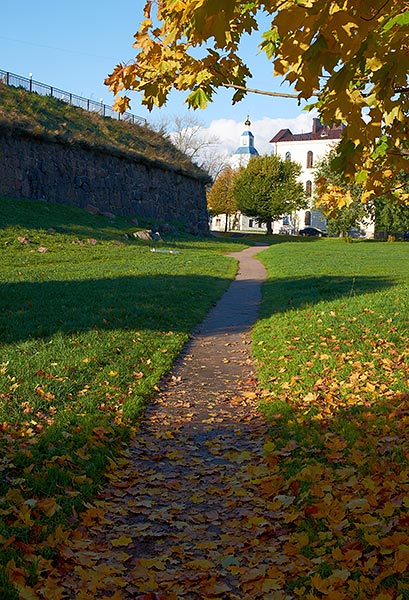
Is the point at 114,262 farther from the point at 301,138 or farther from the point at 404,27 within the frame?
the point at 301,138

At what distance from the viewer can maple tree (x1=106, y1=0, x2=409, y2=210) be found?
110 inches

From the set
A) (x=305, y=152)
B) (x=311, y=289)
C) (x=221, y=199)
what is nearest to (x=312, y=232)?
(x=221, y=199)

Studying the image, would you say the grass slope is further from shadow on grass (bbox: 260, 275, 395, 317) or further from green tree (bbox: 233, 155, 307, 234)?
shadow on grass (bbox: 260, 275, 395, 317)

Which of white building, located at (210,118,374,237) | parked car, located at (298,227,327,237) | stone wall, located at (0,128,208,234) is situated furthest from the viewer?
white building, located at (210,118,374,237)

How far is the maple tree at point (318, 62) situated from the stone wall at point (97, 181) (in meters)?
26.3

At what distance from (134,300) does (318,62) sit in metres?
9.90

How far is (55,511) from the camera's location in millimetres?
4074

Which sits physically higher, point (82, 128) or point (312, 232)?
point (82, 128)

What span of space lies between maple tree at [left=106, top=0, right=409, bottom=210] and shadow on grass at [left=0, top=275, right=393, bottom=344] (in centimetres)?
494

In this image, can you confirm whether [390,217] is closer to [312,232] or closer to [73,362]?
[312,232]

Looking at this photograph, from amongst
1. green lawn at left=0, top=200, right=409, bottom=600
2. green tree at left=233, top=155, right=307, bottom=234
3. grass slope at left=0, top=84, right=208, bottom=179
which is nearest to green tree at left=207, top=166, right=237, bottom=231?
green tree at left=233, top=155, right=307, bottom=234

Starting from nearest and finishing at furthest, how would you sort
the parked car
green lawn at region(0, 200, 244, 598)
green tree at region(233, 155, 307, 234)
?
green lawn at region(0, 200, 244, 598) → green tree at region(233, 155, 307, 234) → the parked car

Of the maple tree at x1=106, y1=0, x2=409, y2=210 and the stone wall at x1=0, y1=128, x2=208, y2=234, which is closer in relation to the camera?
the maple tree at x1=106, y1=0, x2=409, y2=210

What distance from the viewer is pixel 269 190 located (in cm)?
6069
